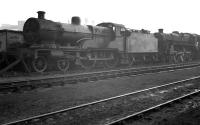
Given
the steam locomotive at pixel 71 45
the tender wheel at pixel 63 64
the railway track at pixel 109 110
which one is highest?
the steam locomotive at pixel 71 45

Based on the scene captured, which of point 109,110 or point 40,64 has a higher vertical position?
point 40,64

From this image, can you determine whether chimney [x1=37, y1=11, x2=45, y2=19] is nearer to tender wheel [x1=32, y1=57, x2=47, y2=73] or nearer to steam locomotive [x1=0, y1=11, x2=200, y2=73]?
steam locomotive [x1=0, y1=11, x2=200, y2=73]

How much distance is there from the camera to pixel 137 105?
6566mm

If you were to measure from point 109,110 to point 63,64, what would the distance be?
8726mm

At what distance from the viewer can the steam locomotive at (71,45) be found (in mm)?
13188

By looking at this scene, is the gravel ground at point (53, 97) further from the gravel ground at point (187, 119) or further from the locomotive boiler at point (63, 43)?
the locomotive boiler at point (63, 43)

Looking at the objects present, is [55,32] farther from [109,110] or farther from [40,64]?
[109,110]

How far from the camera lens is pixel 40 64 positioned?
13.4 m

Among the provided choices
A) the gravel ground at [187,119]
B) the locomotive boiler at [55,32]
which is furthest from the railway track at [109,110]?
the locomotive boiler at [55,32]

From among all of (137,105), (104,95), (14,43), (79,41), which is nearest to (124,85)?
(104,95)

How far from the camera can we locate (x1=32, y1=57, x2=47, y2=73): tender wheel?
13.1 m

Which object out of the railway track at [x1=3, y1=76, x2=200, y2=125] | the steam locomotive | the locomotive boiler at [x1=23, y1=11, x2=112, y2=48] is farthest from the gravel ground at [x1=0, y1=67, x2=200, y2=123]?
the locomotive boiler at [x1=23, y1=11, x2=112, y2=48]

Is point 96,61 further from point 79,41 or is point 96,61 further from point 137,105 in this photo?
point 137,105

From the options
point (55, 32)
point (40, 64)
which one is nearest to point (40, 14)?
point (55, 32)
